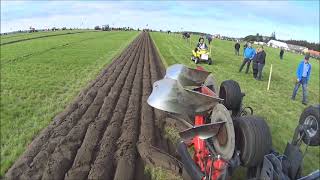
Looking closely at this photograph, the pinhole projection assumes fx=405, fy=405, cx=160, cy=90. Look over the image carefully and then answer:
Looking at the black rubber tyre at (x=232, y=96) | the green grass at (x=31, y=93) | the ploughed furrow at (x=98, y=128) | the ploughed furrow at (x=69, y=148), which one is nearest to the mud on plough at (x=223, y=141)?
the black rubber tyre at (x=232, y=96)

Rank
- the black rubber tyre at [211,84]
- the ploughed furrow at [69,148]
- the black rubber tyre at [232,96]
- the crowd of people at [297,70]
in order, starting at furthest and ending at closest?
the crowd of people at [297,70]
the black rubber tyre at [211,84]
the black rubber tyre at [232,96]
the ploughed furrow at [69,148]

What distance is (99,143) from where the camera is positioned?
7.82 m

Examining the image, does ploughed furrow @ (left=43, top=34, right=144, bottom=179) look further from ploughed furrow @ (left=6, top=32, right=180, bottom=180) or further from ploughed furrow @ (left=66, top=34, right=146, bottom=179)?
ploughed furrow @ (left=66, top=34, right=146, bottom=179)

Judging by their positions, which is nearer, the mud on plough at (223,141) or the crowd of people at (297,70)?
the mud on plough at (223,141)

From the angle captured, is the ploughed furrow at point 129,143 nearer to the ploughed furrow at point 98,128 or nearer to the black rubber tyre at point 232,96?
the ploughed furrow at point 98,128

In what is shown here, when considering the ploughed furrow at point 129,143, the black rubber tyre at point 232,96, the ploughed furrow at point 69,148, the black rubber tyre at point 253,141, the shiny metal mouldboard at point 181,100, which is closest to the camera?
the black rubber tyre at point 253,141

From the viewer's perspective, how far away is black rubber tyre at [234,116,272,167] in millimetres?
5066

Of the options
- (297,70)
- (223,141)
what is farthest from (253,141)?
(297,70)

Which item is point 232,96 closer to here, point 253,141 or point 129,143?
point 129,143

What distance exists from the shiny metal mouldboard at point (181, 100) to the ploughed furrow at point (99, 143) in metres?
1.42

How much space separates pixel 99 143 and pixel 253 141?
3.64 meters

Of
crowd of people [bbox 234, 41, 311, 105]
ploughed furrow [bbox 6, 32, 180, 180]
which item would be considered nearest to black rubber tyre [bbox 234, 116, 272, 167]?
ploughed furrow [bbox 6, 32, 180, 180]

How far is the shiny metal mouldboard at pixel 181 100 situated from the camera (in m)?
5.70

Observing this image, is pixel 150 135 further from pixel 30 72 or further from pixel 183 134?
pixel 30 72
